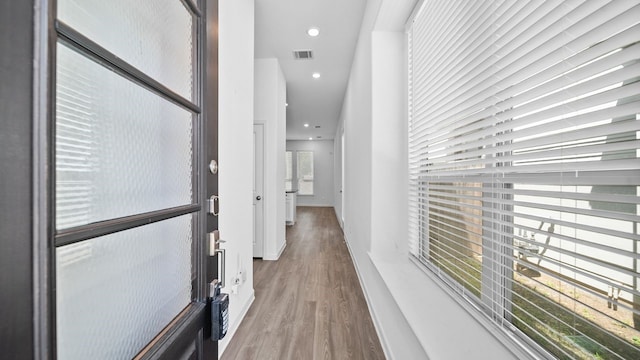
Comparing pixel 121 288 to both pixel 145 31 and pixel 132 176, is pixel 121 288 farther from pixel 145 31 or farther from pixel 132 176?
pixel 145 31

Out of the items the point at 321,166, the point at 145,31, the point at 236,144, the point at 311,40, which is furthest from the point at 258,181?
the point at 321,166

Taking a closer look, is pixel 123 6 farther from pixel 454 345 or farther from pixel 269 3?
pixel 269 3

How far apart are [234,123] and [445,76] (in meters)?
1.41

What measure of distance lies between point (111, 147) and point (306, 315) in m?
2.01

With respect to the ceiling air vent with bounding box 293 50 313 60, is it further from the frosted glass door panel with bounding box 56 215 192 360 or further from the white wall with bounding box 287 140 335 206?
the white wall with bounding box 287 140 335 206

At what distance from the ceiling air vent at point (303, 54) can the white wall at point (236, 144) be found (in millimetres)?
1102

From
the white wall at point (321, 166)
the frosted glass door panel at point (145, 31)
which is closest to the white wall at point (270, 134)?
the frosted glass door panel at point (145, 31)

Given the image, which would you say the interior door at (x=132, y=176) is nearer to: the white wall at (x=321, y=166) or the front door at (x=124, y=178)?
the front door at (x=124, y=178)

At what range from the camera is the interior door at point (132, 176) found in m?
0.53

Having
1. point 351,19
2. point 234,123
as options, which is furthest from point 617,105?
point 351,19

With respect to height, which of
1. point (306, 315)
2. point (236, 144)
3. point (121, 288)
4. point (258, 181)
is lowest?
point (306, 315)

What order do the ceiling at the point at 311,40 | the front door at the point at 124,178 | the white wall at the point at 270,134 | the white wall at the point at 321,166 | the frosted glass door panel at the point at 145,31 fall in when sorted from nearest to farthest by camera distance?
the front door at the point at 124,178, the frosted glass door panel at the point at 145,31, the ceiling at the point at 311,40, the white wall at the point at 270,134, the white wall at the point at 321,166

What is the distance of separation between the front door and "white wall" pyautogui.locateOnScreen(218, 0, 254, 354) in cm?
75

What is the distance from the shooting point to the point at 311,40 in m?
3.08
